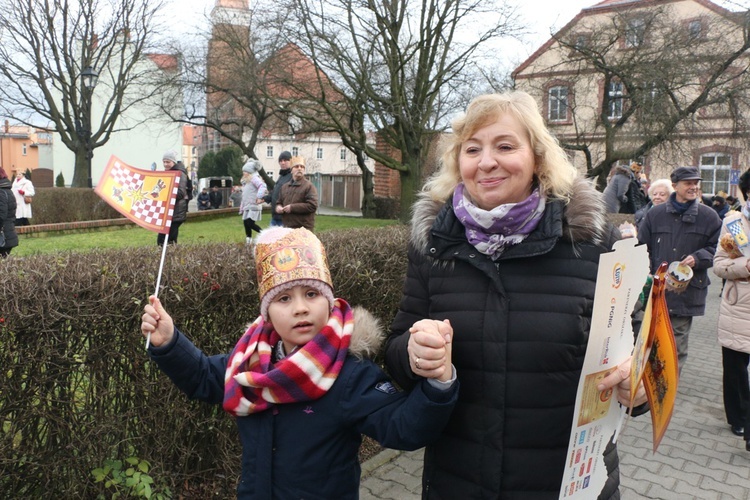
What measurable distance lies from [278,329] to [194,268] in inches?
51.7

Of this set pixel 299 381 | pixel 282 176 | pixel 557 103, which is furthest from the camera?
pixel 557 103

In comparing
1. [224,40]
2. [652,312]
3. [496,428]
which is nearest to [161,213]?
[496,428]

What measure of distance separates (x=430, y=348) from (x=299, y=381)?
1.84 ft

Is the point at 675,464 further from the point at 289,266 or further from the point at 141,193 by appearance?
the point at 141,193

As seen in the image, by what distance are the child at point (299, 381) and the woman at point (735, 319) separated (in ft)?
13.1

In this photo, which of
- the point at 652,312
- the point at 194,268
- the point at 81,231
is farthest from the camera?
the point at 81,231

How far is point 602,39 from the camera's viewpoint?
20031mm

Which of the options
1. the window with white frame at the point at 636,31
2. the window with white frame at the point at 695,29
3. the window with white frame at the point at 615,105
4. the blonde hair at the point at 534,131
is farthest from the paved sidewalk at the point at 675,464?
the window with white frame at the point at 615,105

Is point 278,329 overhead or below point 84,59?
below

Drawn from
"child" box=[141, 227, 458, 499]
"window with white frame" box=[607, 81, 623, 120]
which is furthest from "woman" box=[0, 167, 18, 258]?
"window with white frame" box=[607, 81, 623, 120]

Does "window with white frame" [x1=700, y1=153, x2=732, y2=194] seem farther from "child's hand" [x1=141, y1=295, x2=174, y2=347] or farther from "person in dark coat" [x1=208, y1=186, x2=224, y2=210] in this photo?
"child's hand" [x1=141, y1=295, x2=174, y2=347]

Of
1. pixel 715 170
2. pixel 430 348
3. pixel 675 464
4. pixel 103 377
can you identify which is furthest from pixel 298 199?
pixel 715 170

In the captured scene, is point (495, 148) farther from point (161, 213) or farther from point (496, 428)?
point (161, 213)

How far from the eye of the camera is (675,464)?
4.69 m
